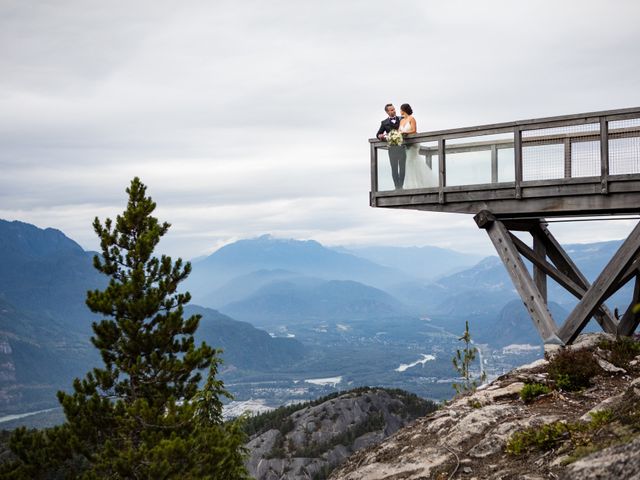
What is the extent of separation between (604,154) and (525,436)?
6.74m

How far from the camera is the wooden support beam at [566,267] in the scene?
17.3 meters

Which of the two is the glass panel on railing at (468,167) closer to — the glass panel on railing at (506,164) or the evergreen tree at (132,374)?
the glass panel on railing at (506,164)

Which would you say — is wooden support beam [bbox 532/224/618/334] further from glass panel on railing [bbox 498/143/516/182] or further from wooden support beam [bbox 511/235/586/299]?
glass panel on railing [bbox 498/143/516/182]

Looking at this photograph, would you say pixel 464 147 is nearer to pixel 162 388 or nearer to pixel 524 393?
pixel 524 393

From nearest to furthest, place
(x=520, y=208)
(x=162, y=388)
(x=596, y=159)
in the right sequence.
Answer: (x=596, y=159)
(x=520, y=208)
(x=162, y=388)

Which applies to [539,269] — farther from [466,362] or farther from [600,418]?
[600,418]

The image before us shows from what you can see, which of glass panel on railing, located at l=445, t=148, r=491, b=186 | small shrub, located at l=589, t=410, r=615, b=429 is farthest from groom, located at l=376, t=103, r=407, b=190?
small shrub, located at l=589, t=410, r=615, b=429

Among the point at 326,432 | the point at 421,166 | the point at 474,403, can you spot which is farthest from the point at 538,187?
the point at 326,432

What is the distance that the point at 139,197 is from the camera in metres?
19.7

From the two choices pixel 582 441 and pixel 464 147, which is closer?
pixel 582 441

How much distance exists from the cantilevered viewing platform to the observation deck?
0.02 m

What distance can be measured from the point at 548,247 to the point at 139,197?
10755 mm

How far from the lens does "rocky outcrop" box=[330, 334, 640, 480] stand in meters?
7.83

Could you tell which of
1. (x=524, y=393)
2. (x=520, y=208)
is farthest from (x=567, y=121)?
(x=524, y=393)
